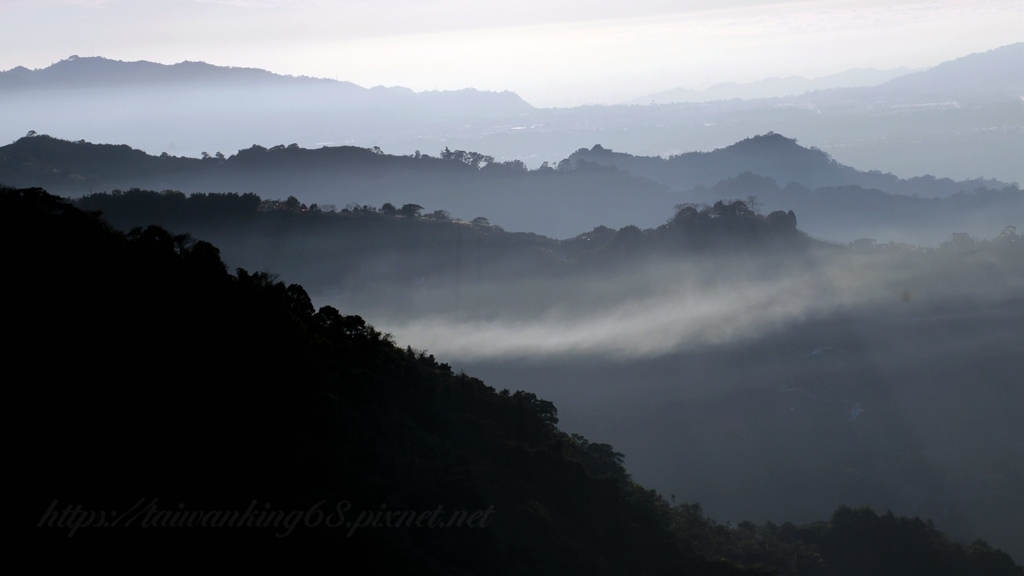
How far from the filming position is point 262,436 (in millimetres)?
16922

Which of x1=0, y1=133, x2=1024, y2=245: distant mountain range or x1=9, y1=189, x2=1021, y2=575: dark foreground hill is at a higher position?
x1=0, y1=133, x2=1024, y2=245: distant mountain range

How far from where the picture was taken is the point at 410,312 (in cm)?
6334

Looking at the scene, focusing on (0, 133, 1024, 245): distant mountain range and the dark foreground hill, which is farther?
(0, 133, 1024, 245): distant mountain range

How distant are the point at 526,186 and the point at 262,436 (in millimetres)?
117631

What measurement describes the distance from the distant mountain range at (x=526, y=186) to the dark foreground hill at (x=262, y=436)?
64.0 metres

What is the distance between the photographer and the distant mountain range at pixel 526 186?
93625 millimetres

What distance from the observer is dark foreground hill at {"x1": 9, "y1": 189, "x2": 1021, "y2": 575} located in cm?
1466

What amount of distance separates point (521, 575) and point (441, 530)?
1747 mm

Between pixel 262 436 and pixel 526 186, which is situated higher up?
pixel 526 186

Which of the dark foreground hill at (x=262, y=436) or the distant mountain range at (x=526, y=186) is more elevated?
the distant mountain range at (x=526, y=186)

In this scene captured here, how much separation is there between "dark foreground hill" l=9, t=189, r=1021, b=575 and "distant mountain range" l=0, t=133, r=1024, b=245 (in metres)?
64.0

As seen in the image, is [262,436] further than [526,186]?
No

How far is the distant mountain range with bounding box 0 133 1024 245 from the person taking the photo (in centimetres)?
9362

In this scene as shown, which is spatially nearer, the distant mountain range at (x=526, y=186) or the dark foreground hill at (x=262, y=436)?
the dark foreground hill at (x=262, y=436)
